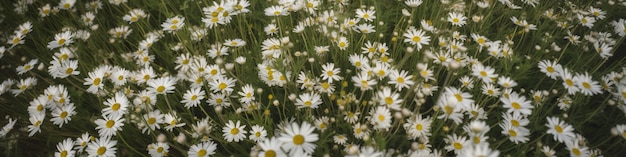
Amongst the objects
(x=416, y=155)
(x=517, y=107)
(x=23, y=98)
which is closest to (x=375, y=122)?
(x=416, y=155)

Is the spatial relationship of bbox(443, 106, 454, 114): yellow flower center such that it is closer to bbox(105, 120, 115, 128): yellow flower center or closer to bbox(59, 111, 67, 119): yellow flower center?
bbox(105, 120, 115, 128): yellow flower center

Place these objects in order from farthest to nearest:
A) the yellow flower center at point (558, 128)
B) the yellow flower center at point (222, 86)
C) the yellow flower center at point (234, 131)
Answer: the yellow flower center at point (222, 86), the yellow flower center at point (234, 131), the yellow flower center at point (558, 128)

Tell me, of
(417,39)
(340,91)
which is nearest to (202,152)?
(340,91)

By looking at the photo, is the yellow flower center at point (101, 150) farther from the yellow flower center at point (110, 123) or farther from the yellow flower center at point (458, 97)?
the yellow flower center at point (458, 97)

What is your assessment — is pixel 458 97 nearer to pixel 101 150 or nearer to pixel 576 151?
pixel 576 151

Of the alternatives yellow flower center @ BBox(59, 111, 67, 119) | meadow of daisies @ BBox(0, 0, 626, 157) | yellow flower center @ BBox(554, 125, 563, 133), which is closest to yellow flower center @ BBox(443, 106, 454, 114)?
meadow of daisies @ BBox(0, 0, 626, 157)

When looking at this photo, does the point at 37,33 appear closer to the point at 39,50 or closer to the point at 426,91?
the point at 39,50

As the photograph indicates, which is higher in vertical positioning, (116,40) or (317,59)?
(116,40)

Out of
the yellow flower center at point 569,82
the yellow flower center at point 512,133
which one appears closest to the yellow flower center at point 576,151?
the yellow flower center at point 512,133
